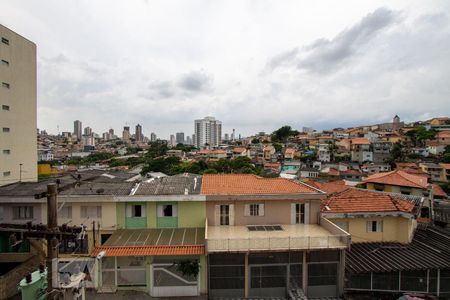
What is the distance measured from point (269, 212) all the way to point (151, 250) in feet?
23.6

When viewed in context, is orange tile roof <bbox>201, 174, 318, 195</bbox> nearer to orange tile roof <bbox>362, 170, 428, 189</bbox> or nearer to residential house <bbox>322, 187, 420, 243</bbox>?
residential house <bbox>322, 187, 420, 243</bbox>

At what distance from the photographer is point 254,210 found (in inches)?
613

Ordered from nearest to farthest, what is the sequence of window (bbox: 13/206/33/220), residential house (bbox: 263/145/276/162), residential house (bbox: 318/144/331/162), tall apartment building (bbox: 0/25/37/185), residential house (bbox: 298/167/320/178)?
window (bbox: 13/206/33/220) < tall apartment building (bbox: 0/25/37/185) < residential house (bbox: 298/167/320/178) < residential house (bbox: 318/144/331/162) < residential house (bbox: 263/145/276/162)

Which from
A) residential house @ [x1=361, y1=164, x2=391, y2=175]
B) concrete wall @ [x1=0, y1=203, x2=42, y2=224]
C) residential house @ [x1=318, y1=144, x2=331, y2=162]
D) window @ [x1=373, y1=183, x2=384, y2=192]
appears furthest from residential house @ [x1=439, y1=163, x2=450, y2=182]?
concrete wall @ [x1=0, y1=203, x2=42, y2=224]

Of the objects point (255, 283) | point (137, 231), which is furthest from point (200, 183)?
point (255, 283)

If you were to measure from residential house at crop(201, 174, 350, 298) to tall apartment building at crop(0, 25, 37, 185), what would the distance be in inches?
810

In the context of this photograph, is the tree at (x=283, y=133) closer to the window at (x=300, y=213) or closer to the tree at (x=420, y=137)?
→ the tree at (x=420, y=137)

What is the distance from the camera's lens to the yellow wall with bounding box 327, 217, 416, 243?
15.8 metres

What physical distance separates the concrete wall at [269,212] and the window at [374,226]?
11.1 feet

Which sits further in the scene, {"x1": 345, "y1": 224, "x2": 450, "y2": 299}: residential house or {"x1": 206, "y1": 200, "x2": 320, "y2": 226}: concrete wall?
{"x1": 206, "y1": 200, "x2": 320, "y2": 226}: concrete wall

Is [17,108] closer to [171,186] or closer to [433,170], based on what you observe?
[171,186]

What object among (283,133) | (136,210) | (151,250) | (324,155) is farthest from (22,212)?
(283,133)

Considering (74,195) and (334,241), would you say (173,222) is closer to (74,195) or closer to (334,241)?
(74,195)

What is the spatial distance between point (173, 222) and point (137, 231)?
2101mm
